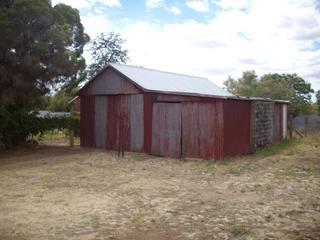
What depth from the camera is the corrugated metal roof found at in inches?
717

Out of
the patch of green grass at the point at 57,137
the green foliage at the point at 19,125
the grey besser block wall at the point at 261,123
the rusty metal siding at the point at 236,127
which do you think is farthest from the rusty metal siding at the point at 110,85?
the grey besser block wall at the point at 261,123

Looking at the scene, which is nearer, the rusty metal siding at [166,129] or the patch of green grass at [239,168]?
the patch of green grass at [239,168]

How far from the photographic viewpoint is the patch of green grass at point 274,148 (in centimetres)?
1711

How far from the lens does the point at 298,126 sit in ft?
102

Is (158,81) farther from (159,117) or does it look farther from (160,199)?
(160,199)

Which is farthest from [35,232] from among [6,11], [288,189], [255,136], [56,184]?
[255,136]

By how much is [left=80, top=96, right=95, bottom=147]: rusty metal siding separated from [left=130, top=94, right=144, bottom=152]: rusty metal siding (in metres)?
2.95

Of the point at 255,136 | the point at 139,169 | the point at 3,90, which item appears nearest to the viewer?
the point at 139,169

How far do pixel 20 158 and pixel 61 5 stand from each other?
810cm

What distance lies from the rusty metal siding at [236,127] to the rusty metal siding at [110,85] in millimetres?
4603

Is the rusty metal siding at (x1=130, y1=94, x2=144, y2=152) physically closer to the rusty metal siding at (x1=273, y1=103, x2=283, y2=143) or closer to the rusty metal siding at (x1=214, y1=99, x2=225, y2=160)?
the rusty metal siding at (x1=214, y1=99, x2=225, y2=160)

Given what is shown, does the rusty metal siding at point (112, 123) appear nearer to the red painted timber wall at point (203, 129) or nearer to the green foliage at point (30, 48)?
the green foliage at point (30, 48)

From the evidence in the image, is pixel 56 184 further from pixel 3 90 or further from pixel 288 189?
pixel 3 90

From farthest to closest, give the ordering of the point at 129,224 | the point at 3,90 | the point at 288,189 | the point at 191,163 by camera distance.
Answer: the point at 3,90 < the point at 191,163 < the point at 288,189 < the point at 129,224
